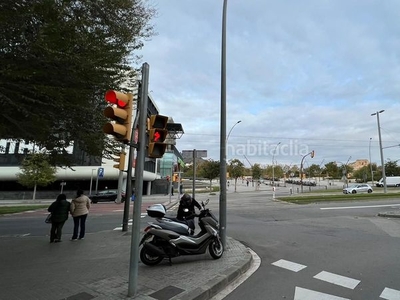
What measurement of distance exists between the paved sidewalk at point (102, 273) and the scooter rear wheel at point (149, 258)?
0.11 m

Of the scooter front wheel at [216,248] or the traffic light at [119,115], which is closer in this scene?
the traffic light at [119,115]

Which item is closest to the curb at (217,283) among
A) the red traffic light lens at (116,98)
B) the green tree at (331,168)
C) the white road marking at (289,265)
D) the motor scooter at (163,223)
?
the white road marking at (289,265)

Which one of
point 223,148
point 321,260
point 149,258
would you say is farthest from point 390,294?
point 223,148

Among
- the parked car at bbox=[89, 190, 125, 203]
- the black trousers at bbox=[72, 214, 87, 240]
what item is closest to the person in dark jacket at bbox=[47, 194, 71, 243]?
the black trousers at bbox=[72, 214, 87, 240]

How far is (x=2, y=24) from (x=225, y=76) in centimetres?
533

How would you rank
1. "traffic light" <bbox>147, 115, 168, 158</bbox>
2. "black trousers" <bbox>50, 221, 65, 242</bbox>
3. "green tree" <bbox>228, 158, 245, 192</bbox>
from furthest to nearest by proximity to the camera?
"green tree" <bbox>228, 158, 245, 192</bbox> → "black trousers" <bbox>50, 221, 65, 242</bbox> → "traffic light" <bbox>147, 115, 168, 158</bbox>

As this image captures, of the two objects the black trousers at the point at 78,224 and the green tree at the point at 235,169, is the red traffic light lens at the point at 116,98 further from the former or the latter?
the green tree at the point at 235,169

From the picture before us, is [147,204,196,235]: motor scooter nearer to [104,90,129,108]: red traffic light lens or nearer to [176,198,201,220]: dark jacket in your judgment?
[176,198,201,220]: dark jacket

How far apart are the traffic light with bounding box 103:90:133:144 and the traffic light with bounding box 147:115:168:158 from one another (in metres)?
0.38

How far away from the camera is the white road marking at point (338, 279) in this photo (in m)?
5.29

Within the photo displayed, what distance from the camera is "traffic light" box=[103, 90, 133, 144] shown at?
4.13 m

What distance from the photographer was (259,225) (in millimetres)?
13164

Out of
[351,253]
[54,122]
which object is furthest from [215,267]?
[54,122]

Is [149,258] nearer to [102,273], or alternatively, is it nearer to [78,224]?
[102,273]
